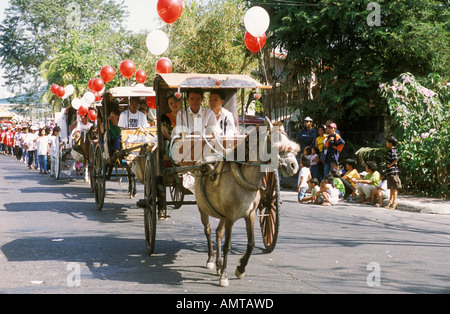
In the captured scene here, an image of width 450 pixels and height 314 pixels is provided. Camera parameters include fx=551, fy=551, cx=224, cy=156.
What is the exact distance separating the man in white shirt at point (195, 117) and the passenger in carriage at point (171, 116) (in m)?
0.41

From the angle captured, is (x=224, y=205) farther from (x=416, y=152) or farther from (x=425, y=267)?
(x=416, y=152)

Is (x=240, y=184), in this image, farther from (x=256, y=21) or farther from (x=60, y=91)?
(x=60, y=91)

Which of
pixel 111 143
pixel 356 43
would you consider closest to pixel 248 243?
pixel 111 143

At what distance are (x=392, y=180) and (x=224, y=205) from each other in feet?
24.2

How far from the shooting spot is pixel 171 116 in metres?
8.23

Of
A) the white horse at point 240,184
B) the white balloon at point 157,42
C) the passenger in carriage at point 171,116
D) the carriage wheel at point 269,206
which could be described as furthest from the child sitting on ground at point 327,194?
the white horse at point 240,184

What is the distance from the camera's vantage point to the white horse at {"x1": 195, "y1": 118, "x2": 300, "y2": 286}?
17.7 ft

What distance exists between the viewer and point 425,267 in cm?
667

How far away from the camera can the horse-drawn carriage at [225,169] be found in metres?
5.50

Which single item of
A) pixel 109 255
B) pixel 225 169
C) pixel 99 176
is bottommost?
pixel 109 255

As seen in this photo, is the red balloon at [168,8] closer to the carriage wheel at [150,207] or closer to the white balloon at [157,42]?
the white balloon at [157,42]

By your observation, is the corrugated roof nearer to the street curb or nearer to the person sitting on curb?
the street curb

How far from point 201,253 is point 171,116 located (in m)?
2.11
